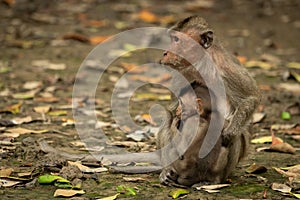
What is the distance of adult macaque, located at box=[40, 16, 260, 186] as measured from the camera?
480 centimetres

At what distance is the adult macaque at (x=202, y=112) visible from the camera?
4.80m

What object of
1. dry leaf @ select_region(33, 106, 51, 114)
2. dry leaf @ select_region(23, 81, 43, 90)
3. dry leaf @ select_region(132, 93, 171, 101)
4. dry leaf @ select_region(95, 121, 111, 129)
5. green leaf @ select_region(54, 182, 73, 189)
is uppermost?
dry leaf @ select_region(23, 81, 43, 90)

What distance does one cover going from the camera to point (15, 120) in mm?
6500

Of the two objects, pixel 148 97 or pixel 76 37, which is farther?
pixel 76 37

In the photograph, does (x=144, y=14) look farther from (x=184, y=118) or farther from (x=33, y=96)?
(x=184, y=118)

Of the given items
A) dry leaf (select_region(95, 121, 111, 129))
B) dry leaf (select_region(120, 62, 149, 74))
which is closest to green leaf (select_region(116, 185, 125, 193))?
dry leaf (select_region(95, 121, 111, 129))

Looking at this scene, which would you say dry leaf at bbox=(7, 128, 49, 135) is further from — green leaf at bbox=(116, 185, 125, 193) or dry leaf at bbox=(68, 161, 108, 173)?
green leaf at bbox=(116, 185, 125, 193)

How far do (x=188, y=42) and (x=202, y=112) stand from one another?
1.81 ft

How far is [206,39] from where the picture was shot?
16.4 feet

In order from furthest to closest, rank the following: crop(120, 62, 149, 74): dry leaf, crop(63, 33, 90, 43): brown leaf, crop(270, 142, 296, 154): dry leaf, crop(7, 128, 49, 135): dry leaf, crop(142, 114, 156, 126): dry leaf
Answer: crop(63, 33, 90, 43): brown leaf → crop(120, 62, 149, 74): dry leaf → crop(142, 114, 156, 126): dry leaf → crop(7, 128, 49, 135): dry leaf → crop(270, 142, 296, 154): dry leaf

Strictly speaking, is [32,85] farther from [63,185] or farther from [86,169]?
[63,185]

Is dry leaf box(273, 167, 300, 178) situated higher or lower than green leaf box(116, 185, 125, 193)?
higher

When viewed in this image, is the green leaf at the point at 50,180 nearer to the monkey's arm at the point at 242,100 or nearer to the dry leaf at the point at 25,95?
the monkey's arm at the point at 242,100

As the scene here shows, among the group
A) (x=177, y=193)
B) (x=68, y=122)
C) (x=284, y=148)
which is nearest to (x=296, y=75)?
(x=284, y=148)
